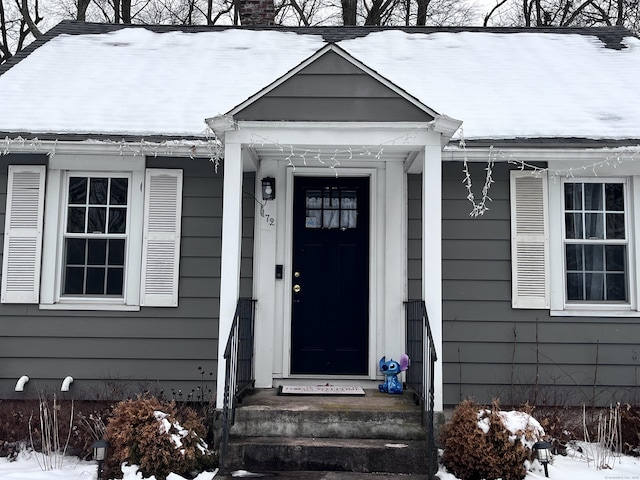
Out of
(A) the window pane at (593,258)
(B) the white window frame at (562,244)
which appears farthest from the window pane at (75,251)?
(A) the window pane at (593,258)

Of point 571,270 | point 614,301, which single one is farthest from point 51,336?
point 614,301

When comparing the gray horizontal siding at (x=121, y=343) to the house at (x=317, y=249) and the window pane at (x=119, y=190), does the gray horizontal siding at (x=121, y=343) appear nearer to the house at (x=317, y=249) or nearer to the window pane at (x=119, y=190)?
the house at (x=317, y=249)

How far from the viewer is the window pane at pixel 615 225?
5.81 metres

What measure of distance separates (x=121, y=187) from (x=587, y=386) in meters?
4.81

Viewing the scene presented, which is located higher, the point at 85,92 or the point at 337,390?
the point at 85,92

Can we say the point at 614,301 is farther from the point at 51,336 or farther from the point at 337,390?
the point at 51,336

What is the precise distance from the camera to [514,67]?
270 inches

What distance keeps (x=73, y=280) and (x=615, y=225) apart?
5.27m

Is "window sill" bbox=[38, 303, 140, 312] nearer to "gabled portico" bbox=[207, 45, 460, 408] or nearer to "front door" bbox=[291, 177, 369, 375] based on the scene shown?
"gabled portico" bbox=[207, 45, 460, 408]

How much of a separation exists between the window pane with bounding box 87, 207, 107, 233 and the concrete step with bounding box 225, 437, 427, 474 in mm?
2527

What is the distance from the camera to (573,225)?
19.1 ft

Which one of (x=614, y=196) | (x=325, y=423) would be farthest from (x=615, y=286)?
(x=325, y=423)

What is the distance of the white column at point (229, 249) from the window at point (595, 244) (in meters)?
3.17

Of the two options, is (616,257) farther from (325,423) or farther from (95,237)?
(95,237)
